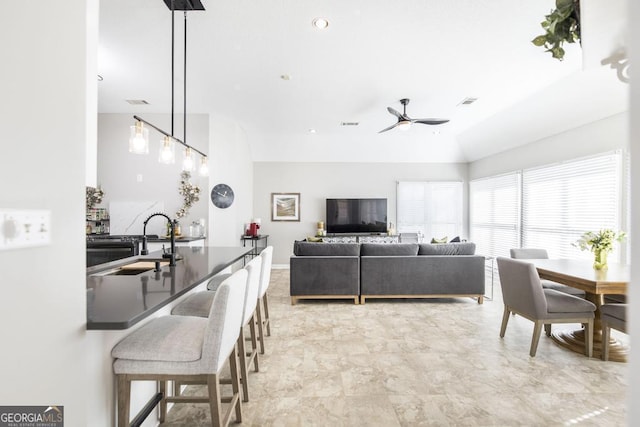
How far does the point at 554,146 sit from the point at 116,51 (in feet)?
20.3

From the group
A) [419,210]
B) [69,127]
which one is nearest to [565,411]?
[69,127]

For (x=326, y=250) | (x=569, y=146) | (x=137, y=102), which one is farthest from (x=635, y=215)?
(x=137, y=102)

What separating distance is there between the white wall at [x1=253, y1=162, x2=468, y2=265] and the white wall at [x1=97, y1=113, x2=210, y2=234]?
7.56 ft

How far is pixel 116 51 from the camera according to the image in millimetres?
3277

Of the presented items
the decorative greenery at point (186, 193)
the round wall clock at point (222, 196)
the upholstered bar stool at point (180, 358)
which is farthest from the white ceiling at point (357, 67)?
the upholstered bar stool at point (180, 358)

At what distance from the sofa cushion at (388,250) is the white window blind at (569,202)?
238 centimetres

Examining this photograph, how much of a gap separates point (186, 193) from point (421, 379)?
4605 millimetres

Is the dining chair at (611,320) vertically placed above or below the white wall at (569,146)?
below

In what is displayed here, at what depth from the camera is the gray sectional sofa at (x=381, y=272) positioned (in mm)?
4363

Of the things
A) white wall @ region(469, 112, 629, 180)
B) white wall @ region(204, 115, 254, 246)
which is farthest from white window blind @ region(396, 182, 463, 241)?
white wall @ region(204, 115, 254, 246)

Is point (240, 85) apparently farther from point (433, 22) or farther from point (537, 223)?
point (537, 223)

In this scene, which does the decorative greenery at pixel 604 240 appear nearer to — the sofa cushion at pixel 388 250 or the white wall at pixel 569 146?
the white wall at pixel 569 146

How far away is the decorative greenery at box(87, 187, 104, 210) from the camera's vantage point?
517 centimetres

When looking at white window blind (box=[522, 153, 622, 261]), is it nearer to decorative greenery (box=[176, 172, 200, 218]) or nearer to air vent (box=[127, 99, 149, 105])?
decorative greenery (box=[176, 172, 200, 218])
